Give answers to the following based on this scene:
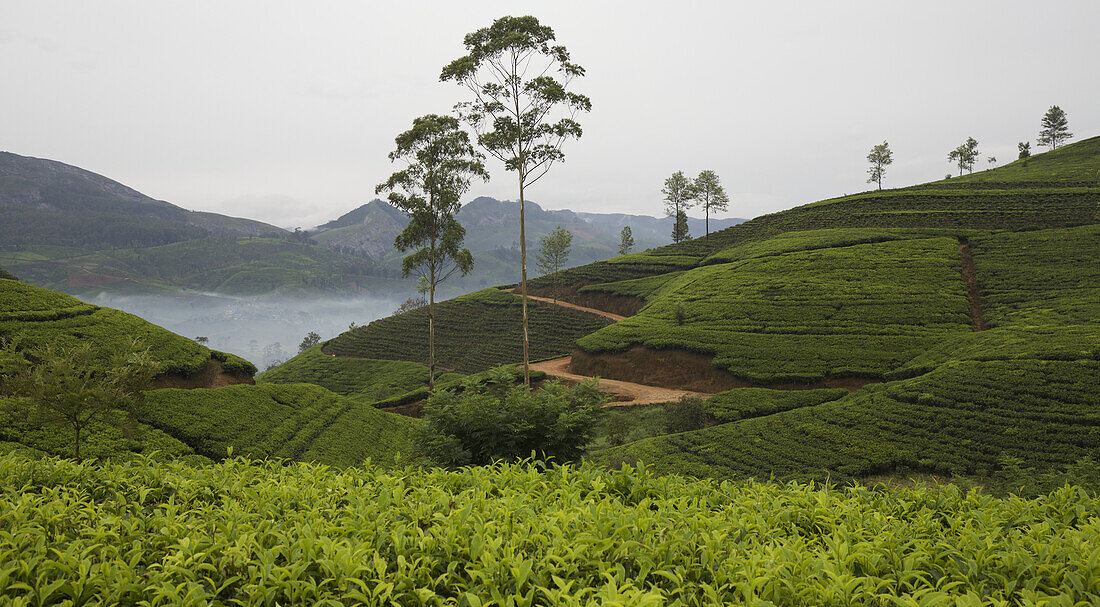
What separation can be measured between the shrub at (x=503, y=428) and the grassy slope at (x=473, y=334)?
33178mm

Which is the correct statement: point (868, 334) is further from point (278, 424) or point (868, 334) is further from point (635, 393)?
point (278, 424)

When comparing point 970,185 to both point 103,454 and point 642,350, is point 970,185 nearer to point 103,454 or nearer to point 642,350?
point 642,350

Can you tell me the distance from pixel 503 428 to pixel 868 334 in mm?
26457

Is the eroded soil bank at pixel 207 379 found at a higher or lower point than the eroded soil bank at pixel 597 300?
lower

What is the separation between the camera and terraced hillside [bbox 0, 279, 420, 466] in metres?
13.0

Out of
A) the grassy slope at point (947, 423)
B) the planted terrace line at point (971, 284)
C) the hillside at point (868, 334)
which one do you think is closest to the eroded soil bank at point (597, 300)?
the hillside at point (868, 334)

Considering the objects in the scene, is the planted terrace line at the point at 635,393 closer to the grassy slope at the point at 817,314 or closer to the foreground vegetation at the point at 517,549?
the grassy slope at the point at 817,314

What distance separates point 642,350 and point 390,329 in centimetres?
2893

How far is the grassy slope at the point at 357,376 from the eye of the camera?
3719cm

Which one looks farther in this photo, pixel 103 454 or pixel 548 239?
pixel 548 239

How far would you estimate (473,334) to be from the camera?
47.6 metres

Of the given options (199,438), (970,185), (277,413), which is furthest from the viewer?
(970,185)

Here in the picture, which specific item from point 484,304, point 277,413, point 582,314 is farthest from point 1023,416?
point 484,304

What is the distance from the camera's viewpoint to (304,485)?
12.5 ft
